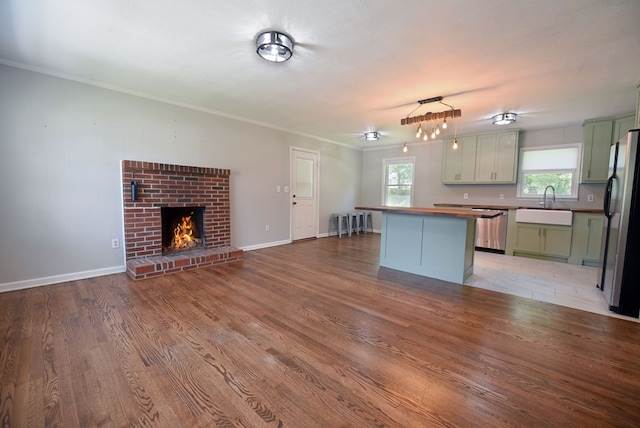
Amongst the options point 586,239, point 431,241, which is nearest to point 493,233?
point 586,239

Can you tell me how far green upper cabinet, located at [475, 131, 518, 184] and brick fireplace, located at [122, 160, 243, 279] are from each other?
4.96 metres

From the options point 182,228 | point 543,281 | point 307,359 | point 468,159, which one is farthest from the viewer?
point 468,159

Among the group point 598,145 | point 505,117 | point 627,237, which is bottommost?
point 627,237

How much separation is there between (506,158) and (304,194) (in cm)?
411

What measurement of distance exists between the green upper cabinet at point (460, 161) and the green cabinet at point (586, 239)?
1.86 metres

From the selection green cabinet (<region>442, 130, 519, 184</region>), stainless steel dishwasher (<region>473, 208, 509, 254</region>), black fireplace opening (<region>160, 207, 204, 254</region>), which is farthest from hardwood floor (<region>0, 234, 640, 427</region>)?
green cabinet (<region>442, 130, 519, 184</region>)

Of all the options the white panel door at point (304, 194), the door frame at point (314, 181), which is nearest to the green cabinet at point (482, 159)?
the door frame at point (314, 181)

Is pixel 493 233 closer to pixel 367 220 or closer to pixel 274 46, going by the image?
pixel 367 220

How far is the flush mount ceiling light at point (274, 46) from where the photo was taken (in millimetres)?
2148

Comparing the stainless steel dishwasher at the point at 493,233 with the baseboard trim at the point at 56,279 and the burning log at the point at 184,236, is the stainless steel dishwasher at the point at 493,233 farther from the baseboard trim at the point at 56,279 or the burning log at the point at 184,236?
the baseboard trim at the point at 56,279

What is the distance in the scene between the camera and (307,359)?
5.72 ft

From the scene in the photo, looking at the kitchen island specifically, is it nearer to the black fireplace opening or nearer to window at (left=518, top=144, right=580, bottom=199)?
window at (left=518, top=144, right=580, bottom=199)

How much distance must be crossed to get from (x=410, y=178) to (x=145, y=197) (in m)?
5.67

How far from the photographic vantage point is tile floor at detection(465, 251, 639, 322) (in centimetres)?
278
